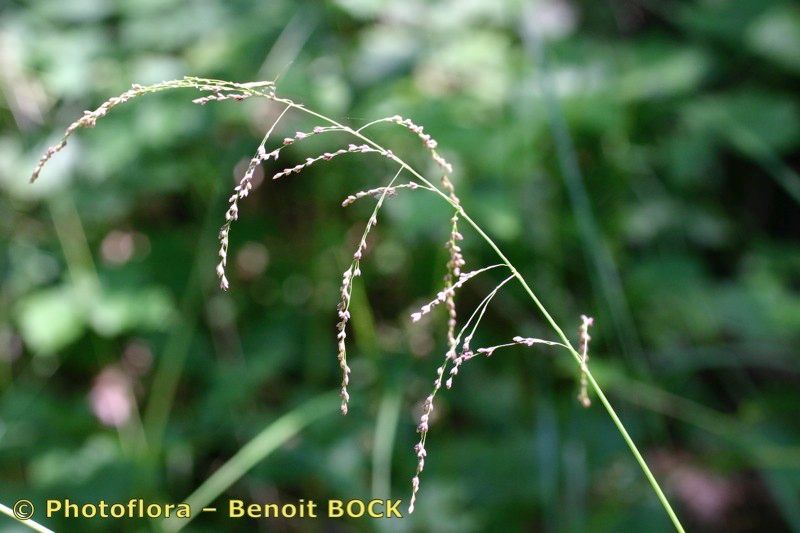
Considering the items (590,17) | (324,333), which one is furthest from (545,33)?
(324,333)

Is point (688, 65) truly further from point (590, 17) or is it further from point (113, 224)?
point (113, 224)

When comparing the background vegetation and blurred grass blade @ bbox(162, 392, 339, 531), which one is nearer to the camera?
blurred grass blade @ bbox(162, 392, 339, 531)

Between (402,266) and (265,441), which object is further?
(402,266)

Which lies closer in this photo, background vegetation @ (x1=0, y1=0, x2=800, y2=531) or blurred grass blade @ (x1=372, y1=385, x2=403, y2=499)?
blurred grass blade @ (x1=372, y1=385, x2=403, y2=499)

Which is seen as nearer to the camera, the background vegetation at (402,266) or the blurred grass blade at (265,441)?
the blurred grass blade at (265,441)

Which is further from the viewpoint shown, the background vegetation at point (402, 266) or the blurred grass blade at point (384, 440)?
the background vegetation at point (402, 266)

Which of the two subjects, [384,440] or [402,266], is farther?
[402,266]

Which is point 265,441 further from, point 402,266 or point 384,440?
point 402,266

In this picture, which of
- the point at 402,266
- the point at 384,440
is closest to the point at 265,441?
the point at 384,440
